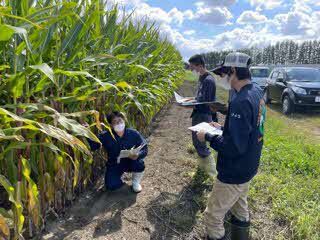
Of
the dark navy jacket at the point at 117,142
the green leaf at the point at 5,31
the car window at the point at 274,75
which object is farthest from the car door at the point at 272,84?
the green leaf at the point at 5,31

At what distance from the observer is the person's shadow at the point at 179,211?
3279mm

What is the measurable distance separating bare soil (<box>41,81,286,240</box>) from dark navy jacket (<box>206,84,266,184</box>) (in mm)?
875

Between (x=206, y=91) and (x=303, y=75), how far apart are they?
8.50 meters

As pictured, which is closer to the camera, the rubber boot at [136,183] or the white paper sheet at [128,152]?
the white paper sheet at [128,152]

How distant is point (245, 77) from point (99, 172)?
2.25 metres

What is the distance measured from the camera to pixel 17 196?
6.86 feet

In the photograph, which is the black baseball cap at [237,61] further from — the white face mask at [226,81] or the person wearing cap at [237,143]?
the white face mask at [226,81]

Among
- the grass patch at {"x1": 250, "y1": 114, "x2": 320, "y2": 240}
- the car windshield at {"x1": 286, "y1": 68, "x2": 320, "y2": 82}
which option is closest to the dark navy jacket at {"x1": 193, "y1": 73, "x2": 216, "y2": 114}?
the grass patch at {"x1": 250, "y1": 114, "x2": 320, "y2": 240}

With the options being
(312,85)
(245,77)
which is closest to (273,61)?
(312,85)

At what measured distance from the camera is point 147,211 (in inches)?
141

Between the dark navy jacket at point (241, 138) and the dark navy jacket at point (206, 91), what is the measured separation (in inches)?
51.7

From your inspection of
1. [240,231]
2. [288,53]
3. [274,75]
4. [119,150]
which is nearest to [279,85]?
[274,75]

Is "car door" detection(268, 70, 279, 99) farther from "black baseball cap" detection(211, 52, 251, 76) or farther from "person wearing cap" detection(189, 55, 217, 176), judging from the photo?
"black baseball cap" detection(211, 52, 251, 76)

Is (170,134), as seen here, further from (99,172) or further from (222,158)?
(222,158)
